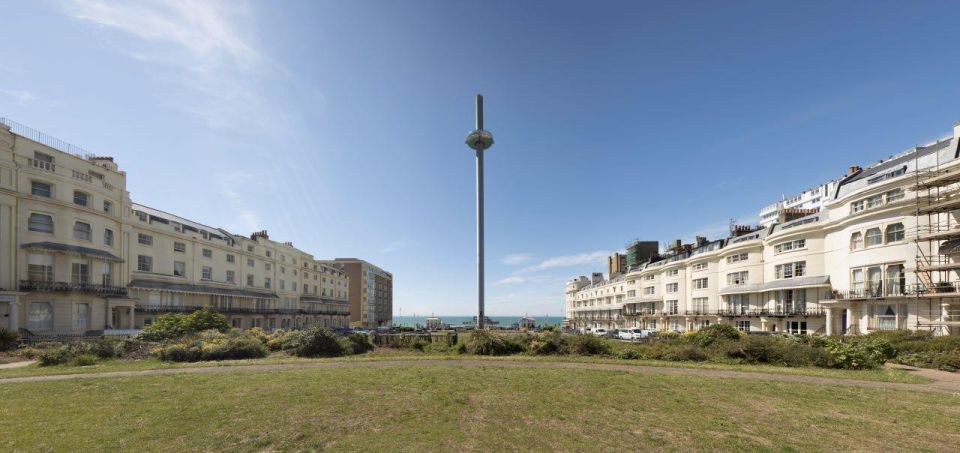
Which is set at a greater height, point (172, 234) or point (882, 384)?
point (172, 234)

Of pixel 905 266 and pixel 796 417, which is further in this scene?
pixel 905 266

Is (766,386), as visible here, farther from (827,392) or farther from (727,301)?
(727,301)

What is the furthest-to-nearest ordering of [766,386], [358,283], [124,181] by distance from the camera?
[358,283]
[124,181]
[766,386]

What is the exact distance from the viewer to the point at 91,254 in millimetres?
36812

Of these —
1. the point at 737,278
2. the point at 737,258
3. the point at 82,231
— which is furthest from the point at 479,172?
the point at 82,231

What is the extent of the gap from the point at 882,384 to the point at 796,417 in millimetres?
A: 7854

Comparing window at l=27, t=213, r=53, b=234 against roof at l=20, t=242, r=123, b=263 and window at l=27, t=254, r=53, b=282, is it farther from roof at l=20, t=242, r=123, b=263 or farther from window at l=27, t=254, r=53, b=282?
window at l=27, t=254, r=53, b=282

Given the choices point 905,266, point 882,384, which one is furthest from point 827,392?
point 905,266

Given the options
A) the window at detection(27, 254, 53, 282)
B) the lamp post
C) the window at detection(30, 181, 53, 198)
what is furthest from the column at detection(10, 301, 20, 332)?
the lamp post

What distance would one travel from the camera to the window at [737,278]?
4653 cm

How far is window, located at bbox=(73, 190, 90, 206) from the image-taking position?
37.2 metres

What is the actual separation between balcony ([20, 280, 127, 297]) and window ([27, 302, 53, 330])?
1.70 m

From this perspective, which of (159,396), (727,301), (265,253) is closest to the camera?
(159,396)

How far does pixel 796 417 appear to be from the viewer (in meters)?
9.96
